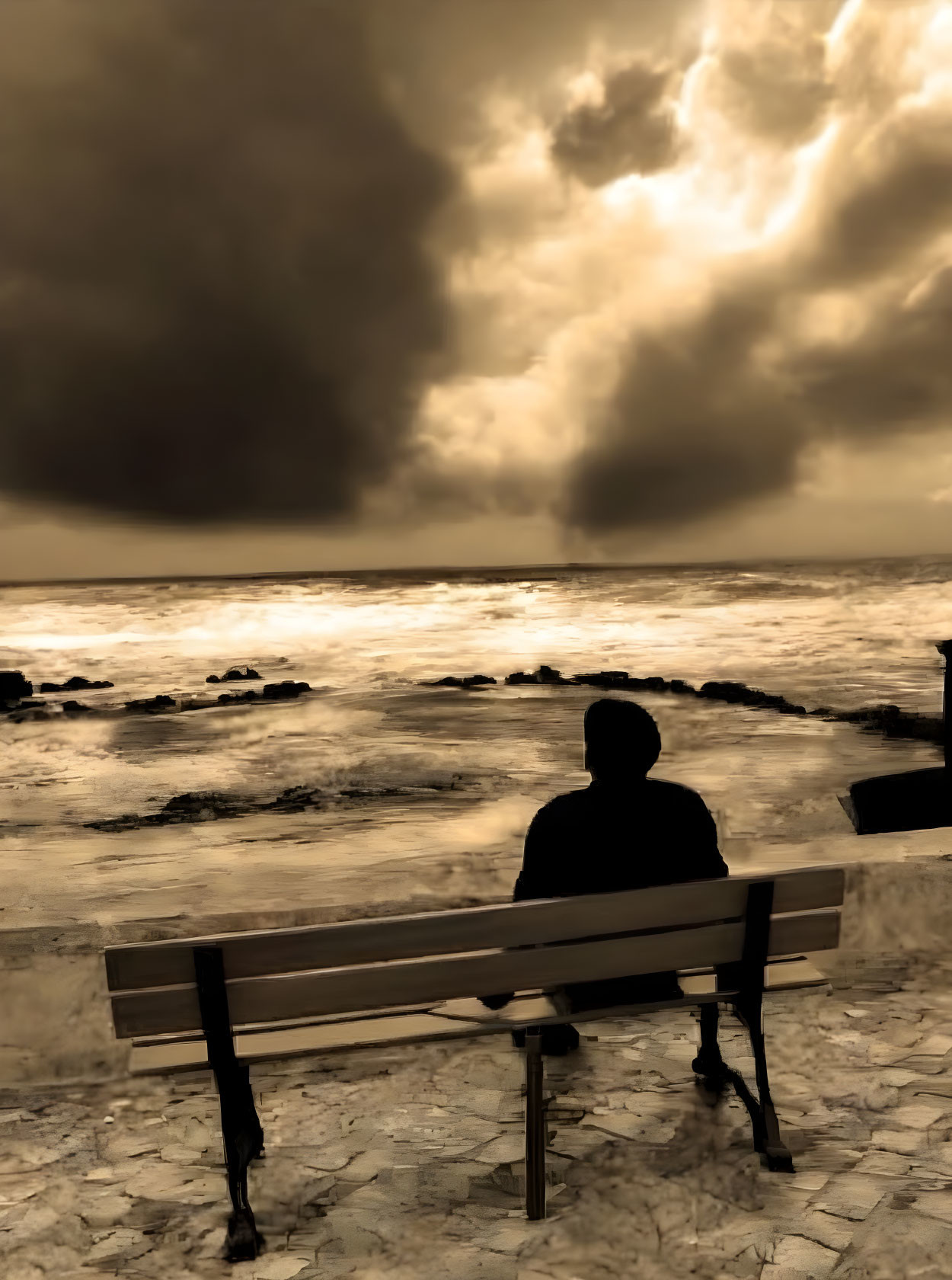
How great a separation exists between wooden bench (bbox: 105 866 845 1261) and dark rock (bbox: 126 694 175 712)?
868 inches

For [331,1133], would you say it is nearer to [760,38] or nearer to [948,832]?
[948,832]

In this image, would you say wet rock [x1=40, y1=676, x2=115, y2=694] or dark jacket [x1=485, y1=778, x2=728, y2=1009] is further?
wet rock [x1=40, y1=676, x2=115, y2=694]

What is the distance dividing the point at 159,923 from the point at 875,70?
1094 centimetres

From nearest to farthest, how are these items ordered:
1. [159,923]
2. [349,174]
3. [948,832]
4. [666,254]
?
[159,923] → [948,832] → [349,174] → [666,254]

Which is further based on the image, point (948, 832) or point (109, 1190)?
point (948, 832)

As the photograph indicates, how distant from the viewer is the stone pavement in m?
2.02

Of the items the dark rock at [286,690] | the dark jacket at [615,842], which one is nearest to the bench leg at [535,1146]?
the dark jacket at [615,842]

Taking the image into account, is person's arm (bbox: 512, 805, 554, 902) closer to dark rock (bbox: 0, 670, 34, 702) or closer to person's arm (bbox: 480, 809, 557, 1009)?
person's arm (bbox: 480, 809, 557, 1009)

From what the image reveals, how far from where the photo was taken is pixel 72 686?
25438mm

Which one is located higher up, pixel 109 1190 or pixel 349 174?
pixel 349 174

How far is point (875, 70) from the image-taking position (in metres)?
9.78

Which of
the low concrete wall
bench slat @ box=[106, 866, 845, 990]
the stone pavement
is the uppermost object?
bench slat @ box=[106, 866, 845, 990]

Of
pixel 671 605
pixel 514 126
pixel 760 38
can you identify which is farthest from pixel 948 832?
pixel 671 605

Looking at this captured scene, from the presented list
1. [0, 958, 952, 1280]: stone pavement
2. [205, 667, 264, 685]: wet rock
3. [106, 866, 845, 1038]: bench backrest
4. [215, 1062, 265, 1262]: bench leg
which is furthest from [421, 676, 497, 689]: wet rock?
[215, 1062, 265, 1262]: bench leg
